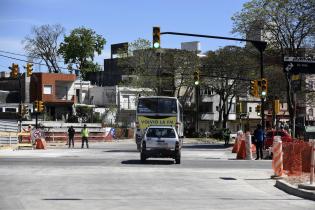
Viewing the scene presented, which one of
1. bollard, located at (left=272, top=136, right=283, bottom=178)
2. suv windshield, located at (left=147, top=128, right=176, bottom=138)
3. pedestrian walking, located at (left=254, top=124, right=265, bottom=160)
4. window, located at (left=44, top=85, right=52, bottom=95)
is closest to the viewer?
bollard, located at (left=272, top=136, right=283, bottom=178)

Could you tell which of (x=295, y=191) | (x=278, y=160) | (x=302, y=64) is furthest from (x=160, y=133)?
(x=295, y=191)

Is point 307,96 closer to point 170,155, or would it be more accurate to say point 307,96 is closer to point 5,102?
point 5,102

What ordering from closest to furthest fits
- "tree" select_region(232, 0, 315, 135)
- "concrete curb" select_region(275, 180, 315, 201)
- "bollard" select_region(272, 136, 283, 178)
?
"concrete curb" select_region(275, 180, 315, 201), "bollard" select_region(272, 136, 283, 178), "tree" select_region(232, 0, 315, 135)

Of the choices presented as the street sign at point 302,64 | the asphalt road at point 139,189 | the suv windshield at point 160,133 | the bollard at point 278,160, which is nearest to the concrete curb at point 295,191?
the asphalt road at point 139,189

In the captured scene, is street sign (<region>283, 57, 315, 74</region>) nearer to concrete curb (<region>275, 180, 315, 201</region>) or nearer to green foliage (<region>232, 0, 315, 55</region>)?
concrete curb (<region>275, 180, 315, 201</region>)

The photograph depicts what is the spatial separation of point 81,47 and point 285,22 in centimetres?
5003

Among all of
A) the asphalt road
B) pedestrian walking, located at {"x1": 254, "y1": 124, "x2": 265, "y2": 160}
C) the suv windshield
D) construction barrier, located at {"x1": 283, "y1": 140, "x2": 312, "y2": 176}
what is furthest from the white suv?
pedestrian walking, located at {"x1": 254, "y1": 124, "x2": 265, "y2": 160}

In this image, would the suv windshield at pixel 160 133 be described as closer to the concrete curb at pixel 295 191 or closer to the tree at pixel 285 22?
the concrete curb at pixel 295 191

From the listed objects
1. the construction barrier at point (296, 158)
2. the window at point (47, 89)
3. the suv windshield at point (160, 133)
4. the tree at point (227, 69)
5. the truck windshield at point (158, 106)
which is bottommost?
the construction barrier at point (296, 158)

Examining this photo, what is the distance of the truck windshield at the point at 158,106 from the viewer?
38.9m

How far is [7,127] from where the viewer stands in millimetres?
55469

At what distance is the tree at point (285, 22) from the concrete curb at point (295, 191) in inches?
1321

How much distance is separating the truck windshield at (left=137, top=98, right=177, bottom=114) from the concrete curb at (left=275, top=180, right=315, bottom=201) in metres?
21.2

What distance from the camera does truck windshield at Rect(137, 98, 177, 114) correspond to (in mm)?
38938
